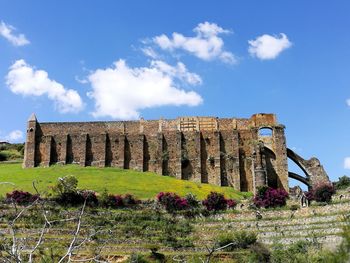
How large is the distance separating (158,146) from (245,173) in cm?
1197

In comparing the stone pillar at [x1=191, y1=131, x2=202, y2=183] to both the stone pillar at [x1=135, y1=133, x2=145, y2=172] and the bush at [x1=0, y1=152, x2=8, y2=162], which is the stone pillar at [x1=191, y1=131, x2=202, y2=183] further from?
the bush at [x1=0, y1=152, x2=8, y2=162]

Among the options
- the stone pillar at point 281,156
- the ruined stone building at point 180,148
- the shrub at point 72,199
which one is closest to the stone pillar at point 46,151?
the ruined stone building at point 180,148

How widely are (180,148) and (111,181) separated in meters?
12.0

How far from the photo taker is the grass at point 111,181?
5803 cm

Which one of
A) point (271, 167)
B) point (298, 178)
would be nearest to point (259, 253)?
point (271, 167)

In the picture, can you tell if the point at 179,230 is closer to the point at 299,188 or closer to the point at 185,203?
the point at 185,203

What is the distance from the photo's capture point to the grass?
2285 inches

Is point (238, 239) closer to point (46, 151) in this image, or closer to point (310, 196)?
point (310, 196)

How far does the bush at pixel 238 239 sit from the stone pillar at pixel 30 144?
3620cm

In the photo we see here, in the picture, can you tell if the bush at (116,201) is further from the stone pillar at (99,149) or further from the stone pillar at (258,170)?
the stone pillar at (99,149)

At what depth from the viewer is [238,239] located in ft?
134

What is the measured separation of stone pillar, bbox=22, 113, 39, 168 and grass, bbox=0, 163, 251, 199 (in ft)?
5.16

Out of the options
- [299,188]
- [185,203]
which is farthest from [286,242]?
[299,188]

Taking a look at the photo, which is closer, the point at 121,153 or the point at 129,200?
the point at 129,200
